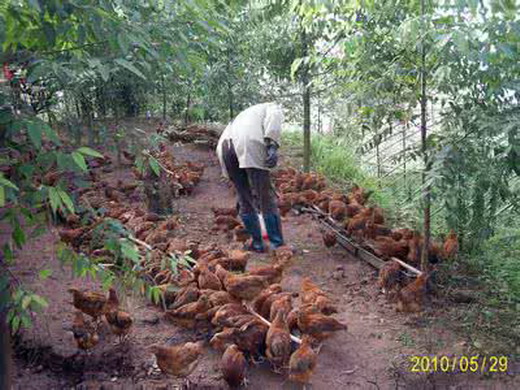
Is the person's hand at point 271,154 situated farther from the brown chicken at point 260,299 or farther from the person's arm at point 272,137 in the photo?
the brown chicken at point 260,299

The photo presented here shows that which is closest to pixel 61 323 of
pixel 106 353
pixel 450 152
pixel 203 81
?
pixel 106 353

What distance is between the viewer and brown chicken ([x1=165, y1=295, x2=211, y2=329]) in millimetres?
3914

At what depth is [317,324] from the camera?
3.63 metres

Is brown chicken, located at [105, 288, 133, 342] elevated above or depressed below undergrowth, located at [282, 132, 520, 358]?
above

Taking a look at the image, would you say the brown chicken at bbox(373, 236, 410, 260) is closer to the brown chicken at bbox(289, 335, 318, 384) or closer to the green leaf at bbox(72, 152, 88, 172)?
the brown chicken at bbox(289, 335, 318, 384)

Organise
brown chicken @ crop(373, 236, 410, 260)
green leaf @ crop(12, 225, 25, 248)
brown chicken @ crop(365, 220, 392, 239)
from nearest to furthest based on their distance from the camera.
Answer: green leaf @ crop(12, 225, 25, 248)
brown chicken @ crop(373, 236, 410, 260)
brown chicken @ crop(365, 220, 392, 239)

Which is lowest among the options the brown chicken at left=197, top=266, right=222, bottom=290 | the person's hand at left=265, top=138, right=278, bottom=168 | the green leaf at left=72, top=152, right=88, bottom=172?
the brown chicken at left=197, top=266, right=222, bottom=290

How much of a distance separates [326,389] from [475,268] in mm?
2400

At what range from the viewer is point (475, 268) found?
5121 mm

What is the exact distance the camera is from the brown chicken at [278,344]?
11.2ft

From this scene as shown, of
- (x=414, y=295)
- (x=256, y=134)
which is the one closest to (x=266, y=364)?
(x=414, y=295)

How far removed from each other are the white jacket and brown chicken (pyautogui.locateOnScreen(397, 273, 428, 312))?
88.6 inches

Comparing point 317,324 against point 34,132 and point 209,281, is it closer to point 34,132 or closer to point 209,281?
point 209,281

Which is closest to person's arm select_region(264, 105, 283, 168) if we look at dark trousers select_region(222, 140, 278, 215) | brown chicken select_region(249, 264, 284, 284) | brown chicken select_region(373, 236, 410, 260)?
dark trousers select_region(222, 140, 278, 215)
